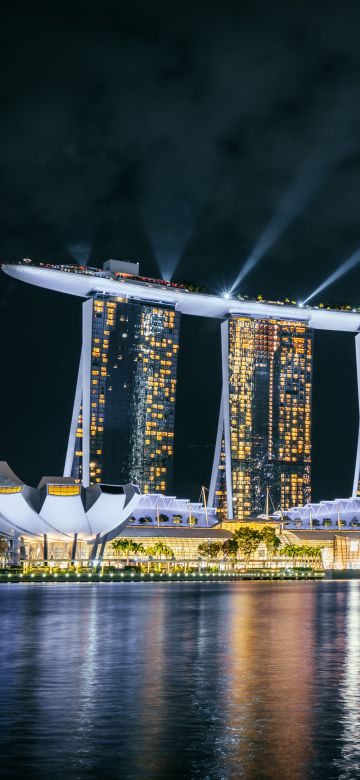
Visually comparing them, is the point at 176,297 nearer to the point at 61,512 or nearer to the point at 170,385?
the point at 170,385

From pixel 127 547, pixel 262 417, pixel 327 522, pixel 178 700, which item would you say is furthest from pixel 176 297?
pixel 178 700

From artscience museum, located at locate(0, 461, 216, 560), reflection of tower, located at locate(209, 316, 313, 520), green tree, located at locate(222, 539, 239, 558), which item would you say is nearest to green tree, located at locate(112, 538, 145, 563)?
artscience museum, located at locate(0, 461, 216, 560)

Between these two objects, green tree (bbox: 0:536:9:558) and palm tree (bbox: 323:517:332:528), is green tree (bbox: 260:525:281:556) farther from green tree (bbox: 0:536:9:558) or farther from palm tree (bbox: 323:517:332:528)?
green tree (bbox: 0:536:9:558)

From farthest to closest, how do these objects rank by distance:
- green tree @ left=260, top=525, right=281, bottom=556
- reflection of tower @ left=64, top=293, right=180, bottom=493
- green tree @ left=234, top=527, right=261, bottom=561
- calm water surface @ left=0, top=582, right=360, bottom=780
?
1. reflection of tower @ left=64, top=293, right=180, bottom=493
2. green tree @ left=260, top=525, right=281, bottom=556
3. green tree @ left=234, top=527, right=261, bottom=561
4. calm water surface @ left=0, top=582, right=360, bottom=780

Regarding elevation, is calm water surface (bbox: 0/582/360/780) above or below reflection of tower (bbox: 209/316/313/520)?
below

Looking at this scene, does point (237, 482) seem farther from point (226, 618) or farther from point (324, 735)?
point (324, 735)

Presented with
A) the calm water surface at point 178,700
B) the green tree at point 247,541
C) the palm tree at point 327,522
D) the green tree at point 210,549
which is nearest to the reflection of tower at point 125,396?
the green tree at point 210,549
